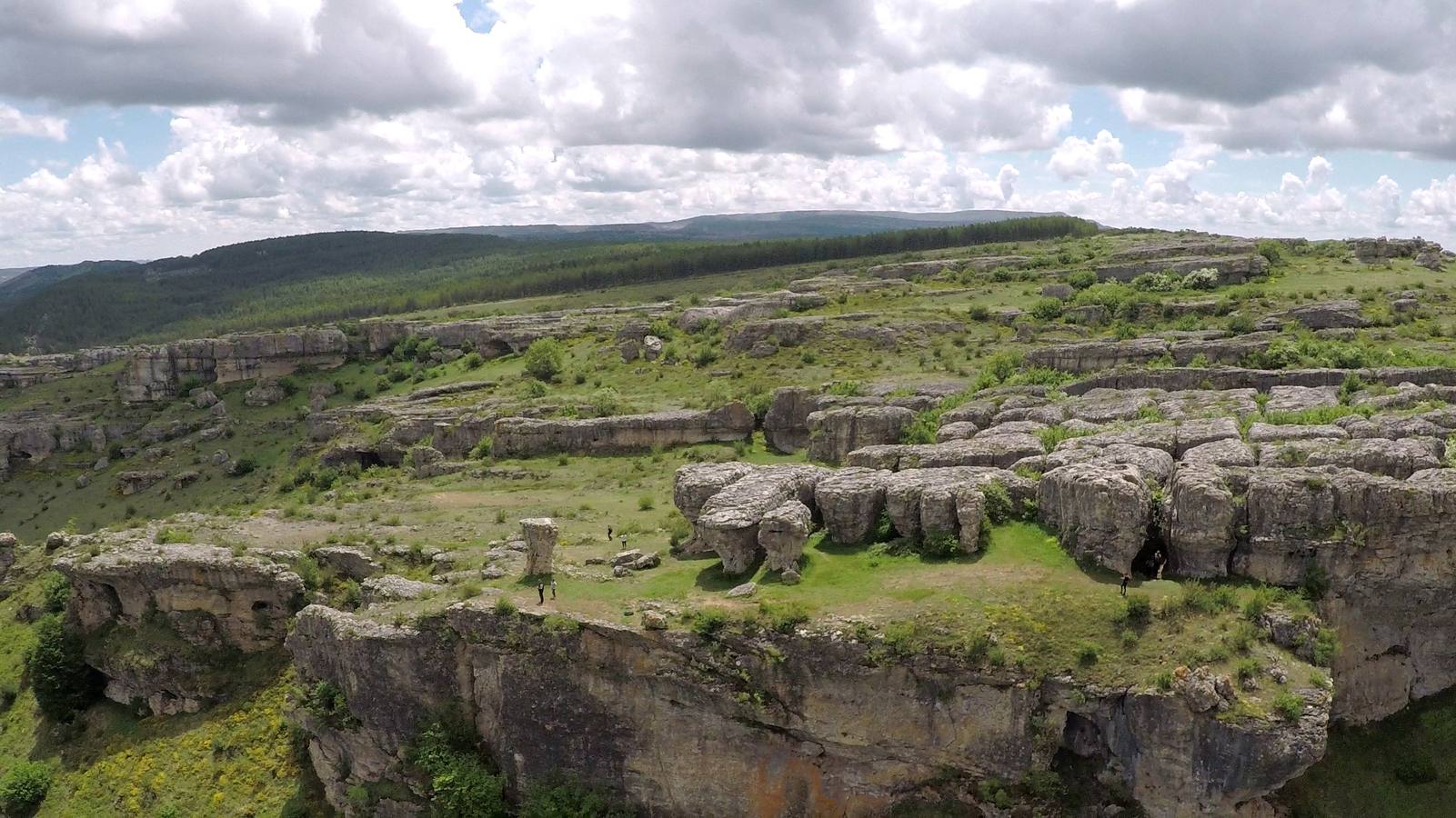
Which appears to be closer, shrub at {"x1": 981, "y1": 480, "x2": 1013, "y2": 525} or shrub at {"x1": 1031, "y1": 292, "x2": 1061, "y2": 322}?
shrub at {"x1": 981, "y1": 480, "x2": 1013, "y2": 525}

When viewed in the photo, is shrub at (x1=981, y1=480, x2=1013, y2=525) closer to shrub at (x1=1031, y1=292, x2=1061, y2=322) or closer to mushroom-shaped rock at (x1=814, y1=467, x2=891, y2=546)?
mushroom-shaped rock at (x1=814, y1=467, x2=891, y2=546)

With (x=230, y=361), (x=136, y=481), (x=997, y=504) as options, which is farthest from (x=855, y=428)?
(x=230, y=361)

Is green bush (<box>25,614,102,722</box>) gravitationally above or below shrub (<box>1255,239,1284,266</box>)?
below

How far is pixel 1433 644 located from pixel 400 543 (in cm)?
3416

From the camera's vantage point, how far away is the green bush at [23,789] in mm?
35719

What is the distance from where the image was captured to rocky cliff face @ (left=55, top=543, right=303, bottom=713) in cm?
3600

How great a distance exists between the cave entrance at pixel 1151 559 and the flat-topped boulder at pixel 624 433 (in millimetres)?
28901

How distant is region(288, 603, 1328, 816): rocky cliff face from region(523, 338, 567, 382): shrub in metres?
45.0

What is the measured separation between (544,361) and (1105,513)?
55.5m

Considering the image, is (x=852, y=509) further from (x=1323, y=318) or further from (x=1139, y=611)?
(x=1323, y=318)

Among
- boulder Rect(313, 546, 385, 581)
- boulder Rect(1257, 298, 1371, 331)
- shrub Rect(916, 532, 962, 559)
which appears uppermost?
boulder Rect(1257, 298, 1371, 331)

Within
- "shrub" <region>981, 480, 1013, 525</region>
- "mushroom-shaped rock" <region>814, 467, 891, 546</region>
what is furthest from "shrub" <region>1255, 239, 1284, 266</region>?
"mushroom-shaped rock" <region>814, 467, 891, 546</region>

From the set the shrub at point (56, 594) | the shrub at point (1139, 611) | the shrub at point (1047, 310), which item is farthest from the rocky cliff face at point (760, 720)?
the shrub at point (1047, 310)

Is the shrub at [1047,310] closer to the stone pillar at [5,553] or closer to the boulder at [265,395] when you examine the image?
the boulder at [265,395]
